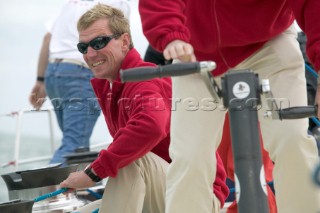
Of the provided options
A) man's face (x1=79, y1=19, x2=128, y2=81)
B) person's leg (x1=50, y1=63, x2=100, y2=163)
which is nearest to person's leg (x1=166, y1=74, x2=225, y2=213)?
man's face (x1=79, y1=19, x2=128, y2=81)

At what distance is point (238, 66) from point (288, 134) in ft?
1.13

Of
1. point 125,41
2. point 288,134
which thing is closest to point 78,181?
point 125,41

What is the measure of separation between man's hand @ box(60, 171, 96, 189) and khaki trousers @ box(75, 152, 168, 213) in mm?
87

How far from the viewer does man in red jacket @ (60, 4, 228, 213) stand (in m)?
2.90

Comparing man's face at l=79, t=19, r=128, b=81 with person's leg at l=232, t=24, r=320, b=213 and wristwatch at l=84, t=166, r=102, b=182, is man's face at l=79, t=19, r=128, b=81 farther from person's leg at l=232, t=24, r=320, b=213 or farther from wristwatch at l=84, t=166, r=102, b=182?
person's leg at l=232, t=24, r=320, b=213

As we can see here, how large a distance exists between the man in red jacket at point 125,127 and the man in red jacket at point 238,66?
16.3 inches

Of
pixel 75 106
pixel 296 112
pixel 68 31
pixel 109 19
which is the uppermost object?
pixel 68 31

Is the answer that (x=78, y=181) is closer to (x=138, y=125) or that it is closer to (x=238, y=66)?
(x=138, y=125)

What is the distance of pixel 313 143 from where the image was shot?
2.44 meters

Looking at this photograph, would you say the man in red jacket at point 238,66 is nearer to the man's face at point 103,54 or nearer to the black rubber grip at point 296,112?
the black rubber grip at point 296,112

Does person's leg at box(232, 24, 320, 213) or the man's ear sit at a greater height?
the man's ear

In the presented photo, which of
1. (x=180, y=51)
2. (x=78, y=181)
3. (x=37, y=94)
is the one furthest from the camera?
(x=37, y=94)

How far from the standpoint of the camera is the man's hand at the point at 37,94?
Result: 5036 mm

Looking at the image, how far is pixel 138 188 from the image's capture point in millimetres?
2928
